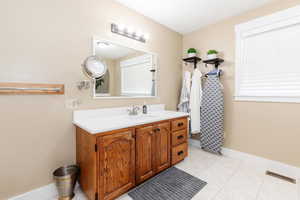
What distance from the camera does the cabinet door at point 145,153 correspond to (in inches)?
59.8

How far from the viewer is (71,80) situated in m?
1.53

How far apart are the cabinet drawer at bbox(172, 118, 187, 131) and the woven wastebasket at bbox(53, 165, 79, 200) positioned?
1335 millimetres

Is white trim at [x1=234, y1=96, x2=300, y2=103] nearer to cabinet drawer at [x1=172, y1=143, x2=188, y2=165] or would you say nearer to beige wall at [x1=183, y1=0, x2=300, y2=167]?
beige wall at [x1=183, y1=0, x2=300, y2=167]

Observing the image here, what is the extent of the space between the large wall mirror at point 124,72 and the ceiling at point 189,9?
2.12 feet

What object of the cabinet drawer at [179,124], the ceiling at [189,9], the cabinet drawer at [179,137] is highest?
the ceiling at [189,9]

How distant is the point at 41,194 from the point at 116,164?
0.87 m

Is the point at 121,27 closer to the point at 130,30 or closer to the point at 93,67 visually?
the point at 130,30

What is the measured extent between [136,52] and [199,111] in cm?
160

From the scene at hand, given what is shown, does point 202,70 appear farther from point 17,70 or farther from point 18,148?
point 18,148

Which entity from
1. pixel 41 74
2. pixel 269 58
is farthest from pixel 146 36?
pixel 269 58

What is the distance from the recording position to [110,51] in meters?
1.85

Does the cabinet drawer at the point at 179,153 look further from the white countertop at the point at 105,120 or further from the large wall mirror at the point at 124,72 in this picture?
the large wall mirror at the point at 124,72

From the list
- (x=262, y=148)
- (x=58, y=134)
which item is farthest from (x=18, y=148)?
(x=262, y=148)

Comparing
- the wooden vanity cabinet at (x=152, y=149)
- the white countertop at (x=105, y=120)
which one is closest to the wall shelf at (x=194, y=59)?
the white countertop at (x=105, y=120)
